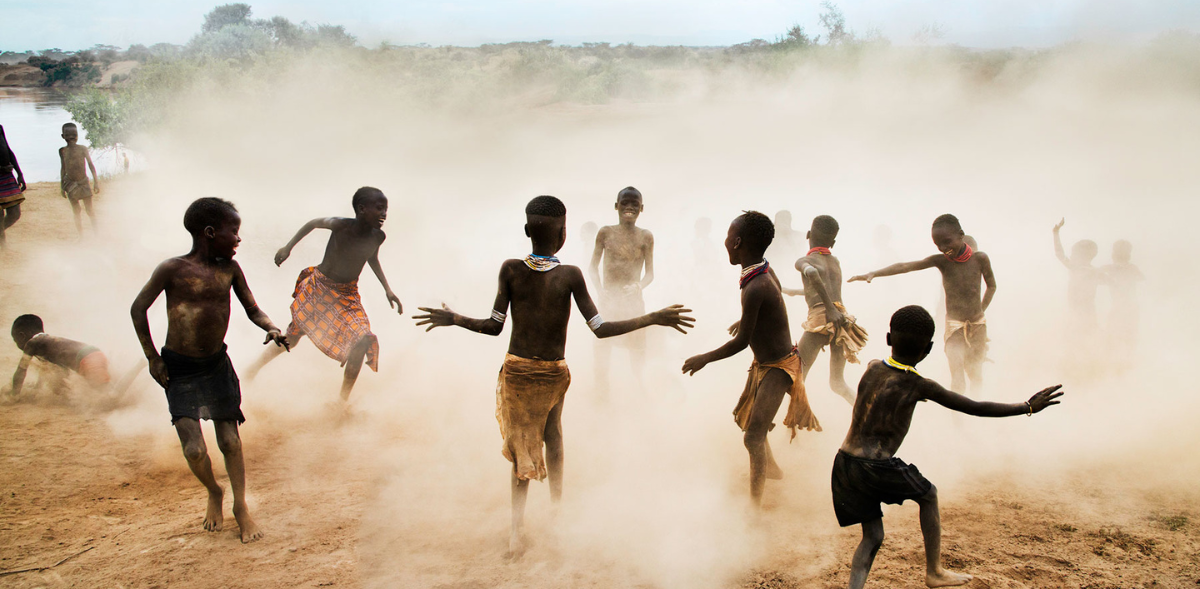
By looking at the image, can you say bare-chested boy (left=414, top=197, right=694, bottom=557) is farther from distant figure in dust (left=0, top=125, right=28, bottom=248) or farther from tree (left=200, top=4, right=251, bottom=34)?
tree (left=200, top=4, right=251, bottom=34)

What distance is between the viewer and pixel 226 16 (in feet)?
Result: 119

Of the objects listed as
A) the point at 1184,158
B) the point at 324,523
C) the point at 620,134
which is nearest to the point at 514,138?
the point at 620,134

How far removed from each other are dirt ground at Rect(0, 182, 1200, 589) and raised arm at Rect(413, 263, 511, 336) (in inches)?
47.2

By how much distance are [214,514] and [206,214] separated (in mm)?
1663

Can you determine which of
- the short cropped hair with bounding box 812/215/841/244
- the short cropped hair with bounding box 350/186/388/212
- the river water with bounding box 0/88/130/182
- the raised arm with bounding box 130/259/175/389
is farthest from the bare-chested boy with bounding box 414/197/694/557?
the river water with bounding box 0/88/130/182

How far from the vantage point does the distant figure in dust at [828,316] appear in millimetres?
4883

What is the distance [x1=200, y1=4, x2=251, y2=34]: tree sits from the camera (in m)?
34.6

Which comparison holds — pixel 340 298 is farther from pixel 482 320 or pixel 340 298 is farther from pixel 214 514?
pixel 482 320

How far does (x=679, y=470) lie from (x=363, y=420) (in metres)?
2.68

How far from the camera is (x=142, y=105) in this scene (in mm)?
22156

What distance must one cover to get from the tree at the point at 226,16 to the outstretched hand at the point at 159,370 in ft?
116

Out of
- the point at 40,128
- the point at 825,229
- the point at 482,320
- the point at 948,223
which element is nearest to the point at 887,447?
the point at 482,320

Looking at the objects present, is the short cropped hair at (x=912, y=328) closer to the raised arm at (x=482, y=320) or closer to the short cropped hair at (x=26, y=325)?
the raised arm at (x=482, y=320)

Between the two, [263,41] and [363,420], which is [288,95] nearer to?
[263,41]
